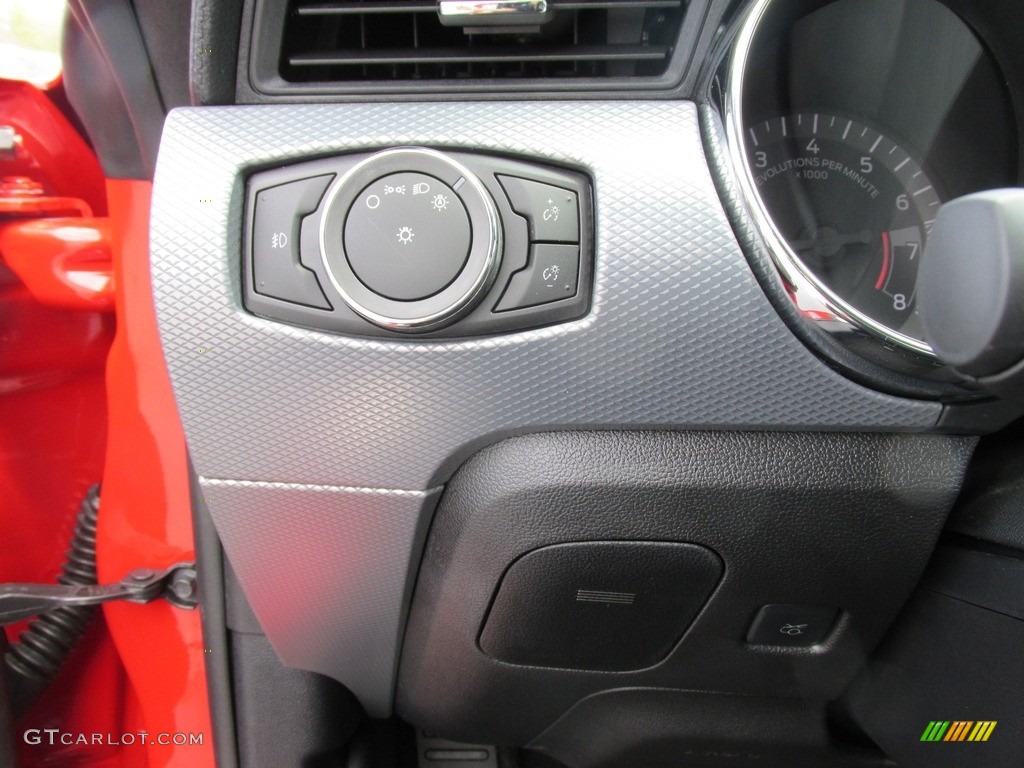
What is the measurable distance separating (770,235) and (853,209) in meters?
0.16

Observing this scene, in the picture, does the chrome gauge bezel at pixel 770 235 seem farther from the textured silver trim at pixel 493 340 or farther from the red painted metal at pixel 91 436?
the red painted metal at pixel 91 436

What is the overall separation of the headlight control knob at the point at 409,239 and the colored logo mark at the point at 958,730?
0.69m

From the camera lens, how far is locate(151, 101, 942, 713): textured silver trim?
2.03 ft

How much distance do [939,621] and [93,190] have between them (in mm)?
1252

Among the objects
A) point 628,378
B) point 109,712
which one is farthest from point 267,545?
point 109,712

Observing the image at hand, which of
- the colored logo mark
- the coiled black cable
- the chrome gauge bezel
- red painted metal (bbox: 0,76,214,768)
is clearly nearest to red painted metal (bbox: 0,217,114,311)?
red painted metal (bbox: 0,76,214,768)

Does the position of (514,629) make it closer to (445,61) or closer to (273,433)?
(273,433)

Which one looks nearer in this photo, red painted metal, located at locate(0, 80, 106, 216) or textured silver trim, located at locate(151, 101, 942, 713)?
textured silver trim, located at locate(151, 101, 942, 713)

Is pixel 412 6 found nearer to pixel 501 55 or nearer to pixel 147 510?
pixel 501 55

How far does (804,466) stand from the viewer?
0.69 meters

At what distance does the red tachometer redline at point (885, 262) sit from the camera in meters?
0.72

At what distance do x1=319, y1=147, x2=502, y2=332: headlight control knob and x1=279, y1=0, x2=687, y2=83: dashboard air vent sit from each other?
0.32 ft

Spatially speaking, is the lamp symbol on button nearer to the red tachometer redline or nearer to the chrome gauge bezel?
the chrome gauge bezel

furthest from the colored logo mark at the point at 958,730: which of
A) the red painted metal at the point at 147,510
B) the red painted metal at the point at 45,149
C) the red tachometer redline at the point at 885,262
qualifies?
the red painted metal at the point at 45,149
